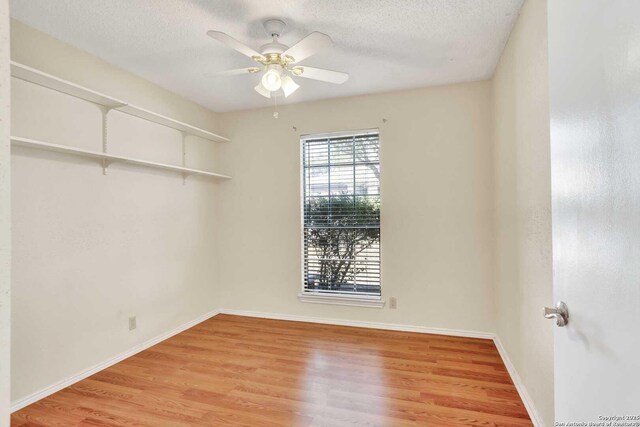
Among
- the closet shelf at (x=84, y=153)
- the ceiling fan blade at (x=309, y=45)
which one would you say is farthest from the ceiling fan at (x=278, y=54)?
the closet shelf at (x=84, y=153)

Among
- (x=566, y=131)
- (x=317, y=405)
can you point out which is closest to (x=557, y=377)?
(x=566, y=131)

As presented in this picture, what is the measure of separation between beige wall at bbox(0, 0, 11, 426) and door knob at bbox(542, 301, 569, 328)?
1483mm

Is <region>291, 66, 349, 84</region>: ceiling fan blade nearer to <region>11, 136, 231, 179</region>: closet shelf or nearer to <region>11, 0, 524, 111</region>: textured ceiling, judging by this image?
<region>11, 0, 524, 111</region>: textured ceiling

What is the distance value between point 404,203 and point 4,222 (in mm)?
3215

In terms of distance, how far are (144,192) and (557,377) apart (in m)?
3.36

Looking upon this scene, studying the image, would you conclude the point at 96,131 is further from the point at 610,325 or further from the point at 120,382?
the point at 610,325

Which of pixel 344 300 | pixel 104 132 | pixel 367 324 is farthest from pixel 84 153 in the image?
pixel 367 324

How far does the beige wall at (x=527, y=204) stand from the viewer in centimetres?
173

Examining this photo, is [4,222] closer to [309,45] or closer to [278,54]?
[309,45]

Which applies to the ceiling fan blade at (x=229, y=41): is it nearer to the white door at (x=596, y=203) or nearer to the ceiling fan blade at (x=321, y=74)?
the ceiling fan blade at (x=321, y=74)

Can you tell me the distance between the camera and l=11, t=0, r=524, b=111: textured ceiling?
207 cm

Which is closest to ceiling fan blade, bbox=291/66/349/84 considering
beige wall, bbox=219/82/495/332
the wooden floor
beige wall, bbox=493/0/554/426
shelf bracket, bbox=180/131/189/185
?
beige wall, bbox=493/0/554/426

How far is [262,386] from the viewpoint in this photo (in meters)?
2.38

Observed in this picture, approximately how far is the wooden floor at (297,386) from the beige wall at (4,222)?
1440 mm
